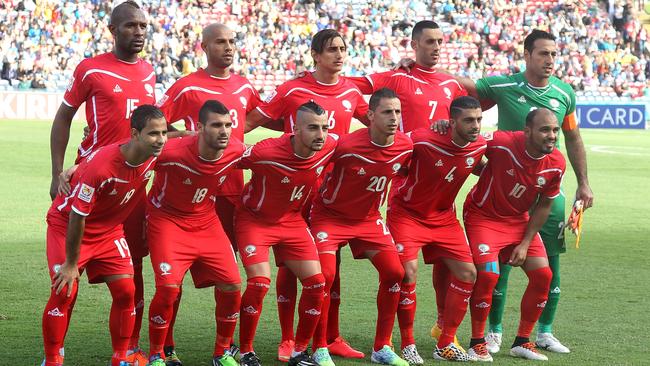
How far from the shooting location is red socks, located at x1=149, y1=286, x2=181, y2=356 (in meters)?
7.19

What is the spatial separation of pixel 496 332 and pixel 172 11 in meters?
31.4

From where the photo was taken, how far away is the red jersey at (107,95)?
773cm

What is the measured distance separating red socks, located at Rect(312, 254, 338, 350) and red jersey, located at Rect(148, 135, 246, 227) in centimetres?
90

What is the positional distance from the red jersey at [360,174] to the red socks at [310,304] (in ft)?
2.15

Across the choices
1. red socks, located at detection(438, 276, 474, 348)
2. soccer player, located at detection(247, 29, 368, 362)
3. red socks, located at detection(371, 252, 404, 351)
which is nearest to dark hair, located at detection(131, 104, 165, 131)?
soccer player, located at detection(247, 29, 368, 362)

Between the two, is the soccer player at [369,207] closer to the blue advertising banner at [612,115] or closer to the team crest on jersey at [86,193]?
the team crest on jersey at [86,193]

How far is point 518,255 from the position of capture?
816 centimetres

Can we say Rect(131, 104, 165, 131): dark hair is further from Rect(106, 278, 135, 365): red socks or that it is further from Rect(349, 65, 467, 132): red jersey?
Rect(349, 65, 467, 132): red jersey

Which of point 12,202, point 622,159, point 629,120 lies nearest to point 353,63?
point 629,120

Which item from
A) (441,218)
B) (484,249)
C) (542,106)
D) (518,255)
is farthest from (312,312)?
(542,106)

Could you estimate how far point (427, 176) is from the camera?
8125 mm

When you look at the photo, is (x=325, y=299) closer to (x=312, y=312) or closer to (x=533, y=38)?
(x=312, y=312)

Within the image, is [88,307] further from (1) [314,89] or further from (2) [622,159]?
(2) [622,159]

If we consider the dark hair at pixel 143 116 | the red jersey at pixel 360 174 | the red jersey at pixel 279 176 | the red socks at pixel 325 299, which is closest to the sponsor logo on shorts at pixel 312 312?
the red socks at pixel 325 299
